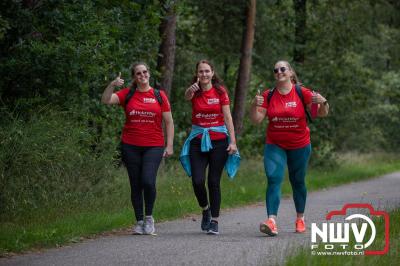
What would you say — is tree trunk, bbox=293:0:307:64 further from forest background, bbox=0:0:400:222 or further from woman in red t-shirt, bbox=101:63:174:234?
woman in red t-shirt, bbox=101:63:174:234

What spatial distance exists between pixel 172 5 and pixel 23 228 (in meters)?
6.60

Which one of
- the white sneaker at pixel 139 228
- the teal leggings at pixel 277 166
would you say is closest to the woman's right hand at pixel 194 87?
the teal leggings at pixel 277 166

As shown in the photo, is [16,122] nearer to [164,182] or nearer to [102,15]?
[102,15]

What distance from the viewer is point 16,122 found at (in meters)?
13.2

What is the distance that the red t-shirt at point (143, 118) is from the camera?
1141cm

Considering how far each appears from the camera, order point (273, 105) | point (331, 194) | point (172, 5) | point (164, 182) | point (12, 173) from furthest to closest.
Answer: point (331, 194), point (164, 182), point (172, 5), point (12, 173), point (273, 105)

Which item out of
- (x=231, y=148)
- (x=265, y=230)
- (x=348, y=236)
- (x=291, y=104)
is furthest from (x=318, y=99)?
(x=348, y=236)

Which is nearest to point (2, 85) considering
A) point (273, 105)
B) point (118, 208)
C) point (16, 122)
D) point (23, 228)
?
point (16, 122)

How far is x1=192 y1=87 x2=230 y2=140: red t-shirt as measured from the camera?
11539 mm

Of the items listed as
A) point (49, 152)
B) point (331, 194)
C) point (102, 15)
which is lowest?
point (331, 194)

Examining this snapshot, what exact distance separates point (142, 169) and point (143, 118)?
0.63 metres

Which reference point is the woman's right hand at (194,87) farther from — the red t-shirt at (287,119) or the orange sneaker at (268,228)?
the orange sneaker at (268,228)

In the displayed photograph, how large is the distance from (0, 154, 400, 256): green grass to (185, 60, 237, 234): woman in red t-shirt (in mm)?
1378

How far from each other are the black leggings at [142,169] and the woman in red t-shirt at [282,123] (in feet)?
4.34
